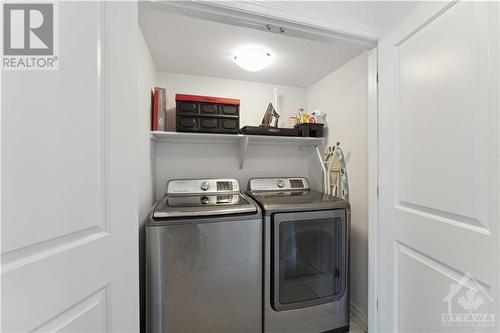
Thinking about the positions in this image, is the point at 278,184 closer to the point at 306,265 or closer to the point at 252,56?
the point at 306,265

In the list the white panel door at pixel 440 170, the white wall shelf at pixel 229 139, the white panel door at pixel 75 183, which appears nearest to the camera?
the white panel door at pixel 75 183

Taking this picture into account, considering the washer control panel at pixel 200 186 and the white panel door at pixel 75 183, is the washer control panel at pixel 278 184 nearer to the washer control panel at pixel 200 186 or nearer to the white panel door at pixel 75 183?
the washer control panel at pixel 200 186

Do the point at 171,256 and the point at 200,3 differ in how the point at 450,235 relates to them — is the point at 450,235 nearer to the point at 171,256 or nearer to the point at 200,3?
the point at 171,256

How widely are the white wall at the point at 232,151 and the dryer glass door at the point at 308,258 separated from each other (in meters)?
0.83

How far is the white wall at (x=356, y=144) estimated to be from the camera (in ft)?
5.25

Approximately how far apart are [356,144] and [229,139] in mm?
1196

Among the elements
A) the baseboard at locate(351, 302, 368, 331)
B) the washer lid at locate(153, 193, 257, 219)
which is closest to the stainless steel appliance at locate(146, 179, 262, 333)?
the washer lid at locate(153, 193, 257, 219)

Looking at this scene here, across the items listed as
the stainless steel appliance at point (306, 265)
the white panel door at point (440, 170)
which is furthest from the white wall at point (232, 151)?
the white panel door at point (440, 170)

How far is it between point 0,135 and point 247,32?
55.0 inches

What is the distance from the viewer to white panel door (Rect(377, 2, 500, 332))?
27.1 inches

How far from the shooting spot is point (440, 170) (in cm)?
84

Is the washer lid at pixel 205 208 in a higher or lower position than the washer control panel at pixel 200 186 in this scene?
lower

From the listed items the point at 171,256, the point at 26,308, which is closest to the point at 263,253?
the point at 171,256

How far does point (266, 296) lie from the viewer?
1.34 meters
